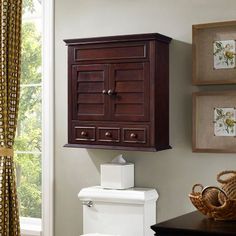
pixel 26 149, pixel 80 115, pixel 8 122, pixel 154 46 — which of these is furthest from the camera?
pixel 26 149

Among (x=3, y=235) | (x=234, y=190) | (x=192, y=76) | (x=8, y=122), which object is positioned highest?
(x=192, y=76)

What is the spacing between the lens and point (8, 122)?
390cm

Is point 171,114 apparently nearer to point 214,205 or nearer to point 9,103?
point 214,205

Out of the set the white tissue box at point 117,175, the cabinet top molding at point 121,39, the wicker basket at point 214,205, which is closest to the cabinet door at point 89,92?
the cabinet top molding at point 121,39

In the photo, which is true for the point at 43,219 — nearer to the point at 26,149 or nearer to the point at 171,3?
the point at 26,149

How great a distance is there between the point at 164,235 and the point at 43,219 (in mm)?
1534

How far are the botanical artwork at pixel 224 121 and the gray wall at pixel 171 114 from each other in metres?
0.14

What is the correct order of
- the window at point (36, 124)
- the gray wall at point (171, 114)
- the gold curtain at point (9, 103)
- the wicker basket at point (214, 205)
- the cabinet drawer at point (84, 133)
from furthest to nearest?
the window at point (36, 124) → the gold curtain at point (9, 103) → the cabinet drawer at point (84, 133) → the gray wall at point (171, 114) → the wicker basket at point (214, 205)

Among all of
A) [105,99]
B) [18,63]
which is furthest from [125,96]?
[18,63]

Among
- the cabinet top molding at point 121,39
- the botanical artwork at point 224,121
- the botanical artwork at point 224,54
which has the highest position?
the cabinet top molding at point 121,39

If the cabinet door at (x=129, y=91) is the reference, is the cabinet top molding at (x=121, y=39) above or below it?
above

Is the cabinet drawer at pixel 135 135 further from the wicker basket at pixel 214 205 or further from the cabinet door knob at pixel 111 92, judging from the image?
the wicker basket at pixel 214 205

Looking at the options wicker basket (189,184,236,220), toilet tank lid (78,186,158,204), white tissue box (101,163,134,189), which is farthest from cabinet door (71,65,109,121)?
wicker basket (189,184,236,220)

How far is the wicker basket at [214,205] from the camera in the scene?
271 cm
